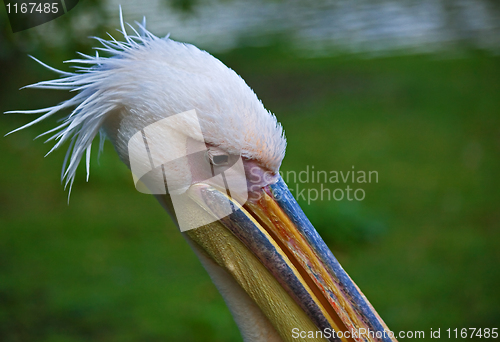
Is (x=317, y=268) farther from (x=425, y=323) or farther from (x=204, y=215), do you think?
(x=425, y=323)

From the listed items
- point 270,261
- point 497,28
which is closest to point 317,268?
point 270,261

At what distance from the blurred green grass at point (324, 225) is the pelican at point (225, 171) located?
166 centimetres

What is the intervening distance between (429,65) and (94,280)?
7156 millimetres

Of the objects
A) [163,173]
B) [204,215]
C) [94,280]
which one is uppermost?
[163,173]

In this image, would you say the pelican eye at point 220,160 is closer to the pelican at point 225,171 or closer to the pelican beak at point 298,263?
the pelican at point 225,171

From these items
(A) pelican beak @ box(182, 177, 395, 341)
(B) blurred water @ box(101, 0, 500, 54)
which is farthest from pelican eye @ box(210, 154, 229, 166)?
(B) blurred water @ box(101, 0, 500, 54)

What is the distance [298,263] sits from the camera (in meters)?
1.80

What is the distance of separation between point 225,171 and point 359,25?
9.21 m

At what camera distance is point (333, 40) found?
405 inches

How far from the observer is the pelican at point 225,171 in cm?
173

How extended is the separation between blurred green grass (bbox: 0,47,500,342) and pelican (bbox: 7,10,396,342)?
166 centimetres

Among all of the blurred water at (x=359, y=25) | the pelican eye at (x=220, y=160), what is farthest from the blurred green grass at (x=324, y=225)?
the pelican eye at (x=220, y=160)

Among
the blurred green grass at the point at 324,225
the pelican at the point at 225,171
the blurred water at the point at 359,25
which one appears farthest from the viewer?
the blurred water at the point at 359,25

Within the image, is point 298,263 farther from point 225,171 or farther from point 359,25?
point 359,25
